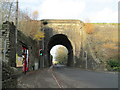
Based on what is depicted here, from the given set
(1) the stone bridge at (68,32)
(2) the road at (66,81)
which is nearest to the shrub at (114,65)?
(1) the stone bridge at (68,32)

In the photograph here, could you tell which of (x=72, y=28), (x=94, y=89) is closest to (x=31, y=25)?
(x=72, y=28)

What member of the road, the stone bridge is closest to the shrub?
the stone bridge

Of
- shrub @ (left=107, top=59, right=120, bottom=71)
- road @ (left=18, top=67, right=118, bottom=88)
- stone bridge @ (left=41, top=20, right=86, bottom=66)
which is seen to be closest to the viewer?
road @ (left=18, top=67, right=118, bottom=88)

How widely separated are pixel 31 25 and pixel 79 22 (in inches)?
703

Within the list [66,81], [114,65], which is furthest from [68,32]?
[66,81]

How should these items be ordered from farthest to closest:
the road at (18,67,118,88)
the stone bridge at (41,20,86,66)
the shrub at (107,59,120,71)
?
the stone bridge at (41,20,86,66) → the shrub at (107,59,120,71) → the road at (18,67,118,88)

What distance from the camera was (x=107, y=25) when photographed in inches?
2185

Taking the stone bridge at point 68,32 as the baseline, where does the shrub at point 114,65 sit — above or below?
below

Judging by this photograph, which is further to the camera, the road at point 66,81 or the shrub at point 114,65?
the shrub at point 114,65

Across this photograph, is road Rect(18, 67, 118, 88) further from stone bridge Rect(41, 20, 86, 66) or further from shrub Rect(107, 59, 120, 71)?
stone bridge Rect(41, 20, 86, 66)

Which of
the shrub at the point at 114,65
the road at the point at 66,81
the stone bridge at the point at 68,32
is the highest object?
the stone bridge at the point at 68,32

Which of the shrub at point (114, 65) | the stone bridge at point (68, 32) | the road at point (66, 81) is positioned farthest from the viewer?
the stone bridge at point (68, 32)

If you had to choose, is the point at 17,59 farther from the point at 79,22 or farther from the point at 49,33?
the point at 79,22

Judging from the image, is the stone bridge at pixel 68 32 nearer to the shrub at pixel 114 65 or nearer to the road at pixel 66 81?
the shrub at pixel 114 65
